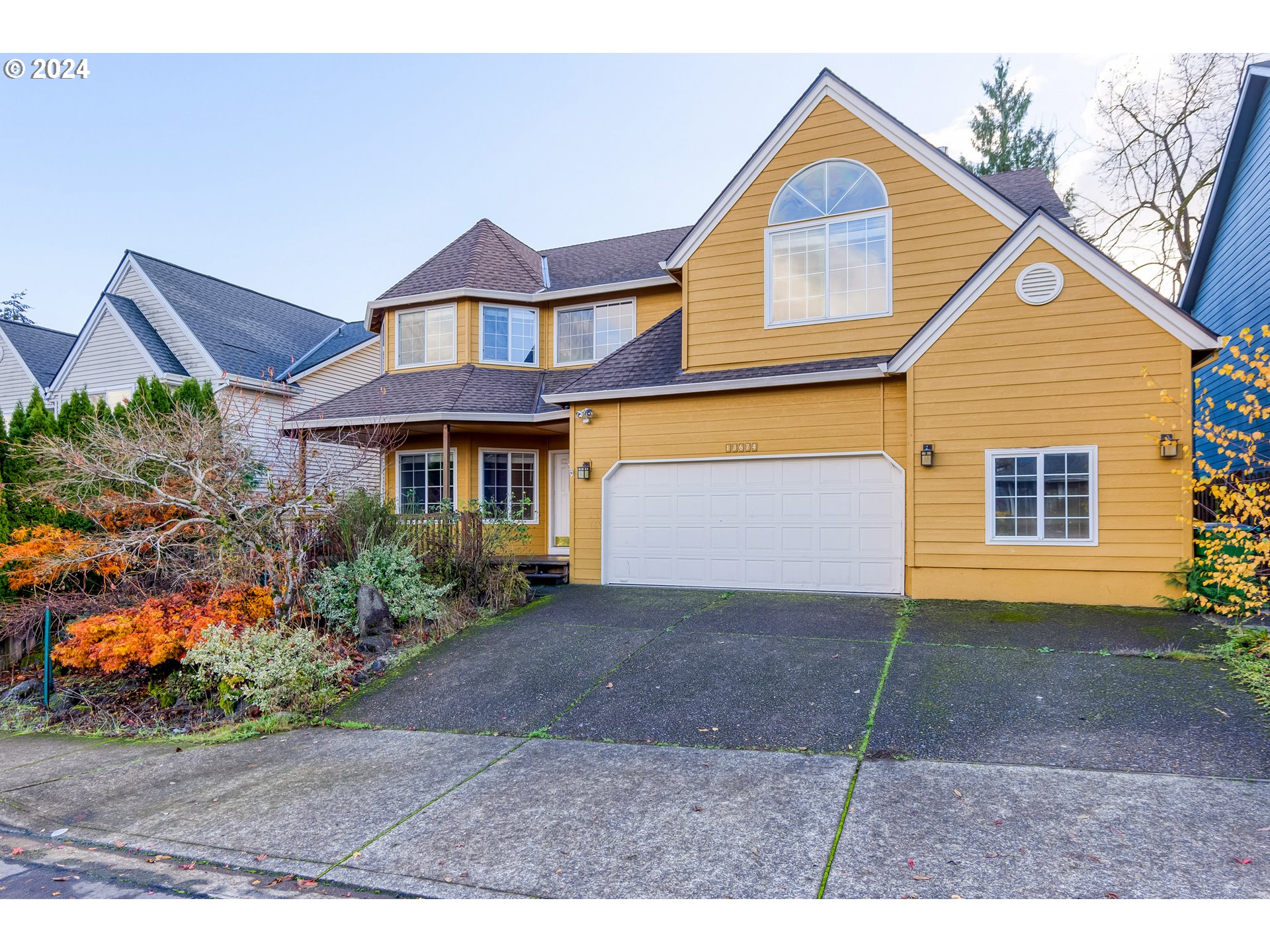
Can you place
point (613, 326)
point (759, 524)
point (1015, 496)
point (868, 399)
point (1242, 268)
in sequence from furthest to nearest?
point (613, 326)
point (1242, 268)
point (759, 524)
point (868, 399)
point (1015, 496)

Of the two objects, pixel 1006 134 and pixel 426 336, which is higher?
pixel 1006 134

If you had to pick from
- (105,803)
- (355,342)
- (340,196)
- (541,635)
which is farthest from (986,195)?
(355,342)

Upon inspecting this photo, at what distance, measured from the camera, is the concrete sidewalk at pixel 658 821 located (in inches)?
132

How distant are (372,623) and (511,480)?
22.4 feet

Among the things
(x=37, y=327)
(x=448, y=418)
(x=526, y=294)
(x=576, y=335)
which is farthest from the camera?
(x=37, y=327)

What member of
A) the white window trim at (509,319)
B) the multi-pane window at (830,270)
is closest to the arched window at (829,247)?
the multi-pane window at (830,270)

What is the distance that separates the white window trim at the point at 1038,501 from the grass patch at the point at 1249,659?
190 cm

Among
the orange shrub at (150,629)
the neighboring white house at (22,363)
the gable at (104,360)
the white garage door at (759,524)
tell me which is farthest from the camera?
the neighboring white house at (22,363)

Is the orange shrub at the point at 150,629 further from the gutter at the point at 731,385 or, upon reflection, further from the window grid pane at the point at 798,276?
the window grid pane at the point at 798,276

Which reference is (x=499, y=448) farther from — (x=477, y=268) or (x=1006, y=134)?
(x=1006, y=134)

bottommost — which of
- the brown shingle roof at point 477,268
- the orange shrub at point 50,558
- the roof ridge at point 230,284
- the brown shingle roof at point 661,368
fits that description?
the orange shrub at point 50,558

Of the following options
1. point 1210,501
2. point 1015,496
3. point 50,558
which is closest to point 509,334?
point 50,558

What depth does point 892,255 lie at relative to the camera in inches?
414

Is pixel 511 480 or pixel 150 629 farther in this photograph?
pixel 511 480
